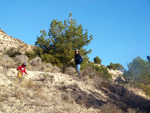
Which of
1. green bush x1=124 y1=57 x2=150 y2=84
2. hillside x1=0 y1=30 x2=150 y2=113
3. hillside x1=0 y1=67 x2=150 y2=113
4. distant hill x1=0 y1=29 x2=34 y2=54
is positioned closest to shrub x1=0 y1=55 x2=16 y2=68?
hillside x1=0 y1=30 x2=150 y2=113

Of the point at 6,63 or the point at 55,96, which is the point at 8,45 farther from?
the point at 55,96

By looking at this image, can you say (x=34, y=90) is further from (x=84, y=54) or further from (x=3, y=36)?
(x=3, y=36)

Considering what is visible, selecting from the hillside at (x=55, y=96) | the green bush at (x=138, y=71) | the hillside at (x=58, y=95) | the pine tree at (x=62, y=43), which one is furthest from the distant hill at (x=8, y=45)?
the hillside at (x=55, y=96)

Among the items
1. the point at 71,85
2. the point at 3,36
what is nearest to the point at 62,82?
the point at 71,85

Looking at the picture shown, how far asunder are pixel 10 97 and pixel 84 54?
14.7 metres

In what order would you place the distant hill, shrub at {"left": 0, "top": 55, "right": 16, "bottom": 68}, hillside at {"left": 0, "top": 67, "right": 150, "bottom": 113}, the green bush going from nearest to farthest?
hillside at {"left": 0, "top": 67, "right": 150, "bottom": 113} < shrub at {"left": 0, "top": 55, "right": 16, "bottom": 68} < the green bush < the distant hill

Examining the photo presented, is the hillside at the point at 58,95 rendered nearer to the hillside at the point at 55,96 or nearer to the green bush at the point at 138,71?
the hillside at the point at 55,96

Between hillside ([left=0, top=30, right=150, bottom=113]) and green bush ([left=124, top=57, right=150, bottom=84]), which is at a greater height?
green bush ([left=124, top=57, right=150, bottom=84])

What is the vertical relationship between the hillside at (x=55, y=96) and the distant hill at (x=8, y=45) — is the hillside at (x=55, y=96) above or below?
below

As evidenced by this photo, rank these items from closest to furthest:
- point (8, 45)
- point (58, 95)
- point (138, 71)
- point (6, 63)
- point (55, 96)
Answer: point (55, 96), point (58, 95), point (6, 63), point (138, 71), point (8, 45)

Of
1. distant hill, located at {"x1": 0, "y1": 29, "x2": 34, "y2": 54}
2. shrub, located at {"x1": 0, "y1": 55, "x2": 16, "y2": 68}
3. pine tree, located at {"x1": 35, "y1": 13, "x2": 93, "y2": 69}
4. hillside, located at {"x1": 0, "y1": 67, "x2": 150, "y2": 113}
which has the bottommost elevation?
hillside, located at {"x1": 0, "y1": 67, "x2": 150, "y2": 113}

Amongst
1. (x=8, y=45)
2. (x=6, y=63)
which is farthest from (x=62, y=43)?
(x=8, y=45)

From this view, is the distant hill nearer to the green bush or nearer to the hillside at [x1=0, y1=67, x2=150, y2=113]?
the green bush

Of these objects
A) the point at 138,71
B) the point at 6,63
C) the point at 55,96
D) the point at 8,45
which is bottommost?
the point at 55,96
